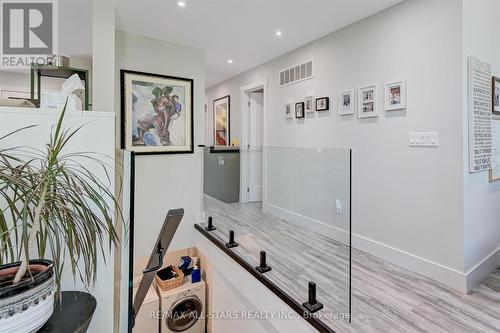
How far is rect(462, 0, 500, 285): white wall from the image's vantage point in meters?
2.18

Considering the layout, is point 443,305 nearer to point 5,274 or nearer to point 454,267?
point 454,267

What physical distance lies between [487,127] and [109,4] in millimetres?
3730

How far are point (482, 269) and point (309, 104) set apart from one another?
8.07 feet

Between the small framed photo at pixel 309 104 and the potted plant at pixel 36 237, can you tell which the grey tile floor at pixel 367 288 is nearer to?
the potted plant at pixel 36 237

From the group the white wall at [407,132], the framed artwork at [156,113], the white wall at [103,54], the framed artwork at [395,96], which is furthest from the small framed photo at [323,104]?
the white wall at [103,54]

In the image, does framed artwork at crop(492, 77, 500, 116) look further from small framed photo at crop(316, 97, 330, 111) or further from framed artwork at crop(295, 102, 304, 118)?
framed artwork at crop(295, 102, 304, 118)

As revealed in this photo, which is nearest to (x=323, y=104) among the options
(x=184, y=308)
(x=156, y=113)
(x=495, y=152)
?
(x=495, y=152)

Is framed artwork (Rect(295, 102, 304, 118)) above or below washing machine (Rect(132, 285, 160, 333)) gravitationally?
above

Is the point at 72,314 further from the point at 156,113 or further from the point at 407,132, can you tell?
the point at 407,132

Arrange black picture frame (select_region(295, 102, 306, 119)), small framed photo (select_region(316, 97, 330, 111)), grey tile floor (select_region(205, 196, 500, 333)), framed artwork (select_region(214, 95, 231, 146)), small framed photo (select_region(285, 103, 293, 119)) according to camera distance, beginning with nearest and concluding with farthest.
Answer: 1. grey tile floor (select_region(205, 196, 500, 333))
2. small framed photo (select_region(316, 97, 330, 111))
3. black picture frame (select_region(295, 102, 306, 119))
4. small framed photo (select_region(285, 103, 293, 119))
5. framed artwork (select_region(214, 95, 231, 146))

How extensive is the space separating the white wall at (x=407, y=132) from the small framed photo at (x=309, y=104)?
0.13 m

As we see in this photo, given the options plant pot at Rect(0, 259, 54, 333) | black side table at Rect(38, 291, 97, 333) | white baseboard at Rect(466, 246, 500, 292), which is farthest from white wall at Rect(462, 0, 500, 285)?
plant pot at Rect(0, 259, 54, 333)

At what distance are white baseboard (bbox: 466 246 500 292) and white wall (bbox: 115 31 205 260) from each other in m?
2.91

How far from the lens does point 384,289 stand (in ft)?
7.09
